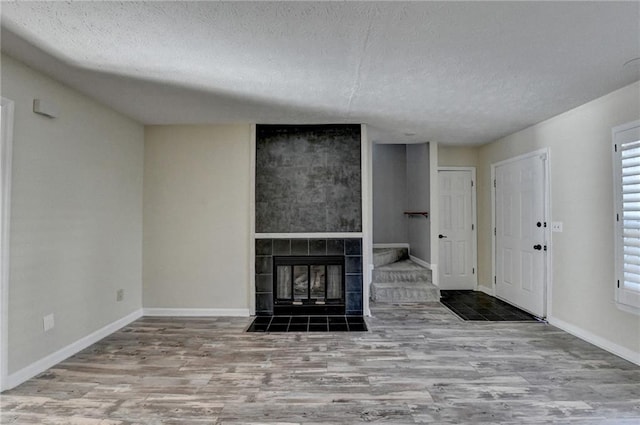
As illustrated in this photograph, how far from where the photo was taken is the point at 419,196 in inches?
226

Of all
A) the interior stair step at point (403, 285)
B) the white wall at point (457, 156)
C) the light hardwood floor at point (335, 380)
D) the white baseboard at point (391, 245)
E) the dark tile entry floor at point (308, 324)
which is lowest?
the light hardwood floor at point (335, 380)

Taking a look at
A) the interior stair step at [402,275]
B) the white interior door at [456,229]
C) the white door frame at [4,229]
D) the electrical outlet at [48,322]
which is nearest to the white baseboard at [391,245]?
the white interior door at [456,229]

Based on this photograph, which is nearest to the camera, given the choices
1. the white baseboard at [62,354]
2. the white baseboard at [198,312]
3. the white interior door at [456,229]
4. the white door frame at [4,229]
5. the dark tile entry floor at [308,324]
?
the white door frame at [4,229]

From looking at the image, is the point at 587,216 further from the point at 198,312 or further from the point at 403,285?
the point at 198,312

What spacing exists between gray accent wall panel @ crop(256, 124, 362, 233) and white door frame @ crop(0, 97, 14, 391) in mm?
2349

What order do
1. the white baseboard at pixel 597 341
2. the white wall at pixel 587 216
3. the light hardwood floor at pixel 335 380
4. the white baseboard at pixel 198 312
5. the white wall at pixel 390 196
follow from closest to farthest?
the light hardwood floor at pixel 335 380, the white baseboard at pixel 597 341, the white wall at pixel 587 216, the white baseboard at pixel 198 312, the white wall at pixel 390 196

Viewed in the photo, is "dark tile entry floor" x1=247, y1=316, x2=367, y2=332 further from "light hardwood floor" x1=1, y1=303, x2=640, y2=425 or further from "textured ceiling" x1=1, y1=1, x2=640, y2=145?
"textured ceiling" x1=1, y1=1, x2=640, y2=145

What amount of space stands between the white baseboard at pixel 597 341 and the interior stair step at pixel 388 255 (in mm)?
2374

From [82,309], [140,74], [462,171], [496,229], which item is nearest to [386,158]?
[462,171]

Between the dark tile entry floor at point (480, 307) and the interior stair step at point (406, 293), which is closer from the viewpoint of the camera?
the dark tile entry floor at point (480, 307)

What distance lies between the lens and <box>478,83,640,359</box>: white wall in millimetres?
3057

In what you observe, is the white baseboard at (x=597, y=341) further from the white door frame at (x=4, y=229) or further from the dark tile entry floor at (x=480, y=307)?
the white door frame at (x=4, y=229)

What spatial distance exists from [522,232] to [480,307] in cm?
114

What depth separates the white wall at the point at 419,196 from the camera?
5.36 meters
